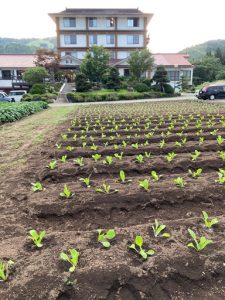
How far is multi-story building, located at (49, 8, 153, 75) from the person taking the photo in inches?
1817

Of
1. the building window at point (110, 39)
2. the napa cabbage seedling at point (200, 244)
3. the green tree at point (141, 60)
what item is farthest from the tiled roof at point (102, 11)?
the napa cabbage seedling at point (200, 244)

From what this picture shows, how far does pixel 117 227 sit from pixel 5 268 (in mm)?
1388

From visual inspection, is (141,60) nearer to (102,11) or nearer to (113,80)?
(113,80)

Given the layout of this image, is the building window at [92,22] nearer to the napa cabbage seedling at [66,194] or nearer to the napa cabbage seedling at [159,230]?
the napa cabbage seedling at [66,194]

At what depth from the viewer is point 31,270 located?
7.97 ft

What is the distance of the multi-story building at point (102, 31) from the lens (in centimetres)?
4616

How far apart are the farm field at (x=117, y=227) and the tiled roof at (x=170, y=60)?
4195 cm

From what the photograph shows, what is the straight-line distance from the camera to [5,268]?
2.48 meters

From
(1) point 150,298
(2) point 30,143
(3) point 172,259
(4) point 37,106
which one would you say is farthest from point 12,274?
(4) point 37,106

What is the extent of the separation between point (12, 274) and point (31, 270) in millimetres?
177

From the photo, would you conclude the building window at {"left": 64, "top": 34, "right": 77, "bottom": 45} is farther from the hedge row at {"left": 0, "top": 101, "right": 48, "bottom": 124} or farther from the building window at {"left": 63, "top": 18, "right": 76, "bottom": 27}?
the hedge row at {"left": 0, "top": 101, "right": 48, "bottom": 124}

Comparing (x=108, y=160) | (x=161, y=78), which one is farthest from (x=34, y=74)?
(x=108, y=160)

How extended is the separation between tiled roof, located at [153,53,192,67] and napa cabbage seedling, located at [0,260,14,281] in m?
45.9

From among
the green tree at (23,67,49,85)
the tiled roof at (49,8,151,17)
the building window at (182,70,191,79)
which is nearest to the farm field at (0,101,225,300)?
the green tree at (23,67,49,85)
